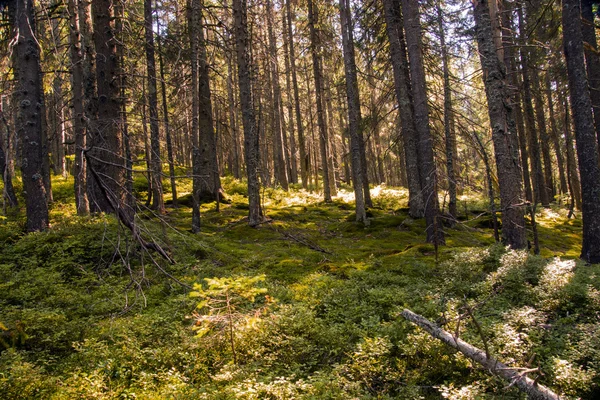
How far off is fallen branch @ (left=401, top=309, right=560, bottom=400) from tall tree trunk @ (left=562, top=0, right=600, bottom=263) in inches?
238

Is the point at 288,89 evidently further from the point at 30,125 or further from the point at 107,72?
the point at 30,125

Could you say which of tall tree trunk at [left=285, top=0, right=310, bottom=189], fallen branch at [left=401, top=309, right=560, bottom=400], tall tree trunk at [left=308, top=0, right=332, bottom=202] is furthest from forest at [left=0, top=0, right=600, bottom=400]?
tall tree trunk at [left=285, top=0, right=310, bottom=189]

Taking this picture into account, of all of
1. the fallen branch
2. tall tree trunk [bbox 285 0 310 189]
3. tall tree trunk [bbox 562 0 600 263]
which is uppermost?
tall tree trunk [bbox 285 0 310 189]

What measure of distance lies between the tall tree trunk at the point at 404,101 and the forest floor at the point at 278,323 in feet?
17.4

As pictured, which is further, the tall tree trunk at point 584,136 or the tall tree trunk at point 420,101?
the tall tree trunk at point 420,101

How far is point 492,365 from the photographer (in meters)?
4.06

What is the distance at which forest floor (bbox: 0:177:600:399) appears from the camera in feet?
13.4

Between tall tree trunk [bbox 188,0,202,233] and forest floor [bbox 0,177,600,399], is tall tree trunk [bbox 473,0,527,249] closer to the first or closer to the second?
forest floor [bbox 0,177,600,399]

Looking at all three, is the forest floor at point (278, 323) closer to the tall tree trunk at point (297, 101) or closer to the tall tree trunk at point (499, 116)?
the tall tree trunk at point (499, 116)

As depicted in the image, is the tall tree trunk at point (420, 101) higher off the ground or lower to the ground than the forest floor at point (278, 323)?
higher

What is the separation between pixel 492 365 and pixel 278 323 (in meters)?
2.77

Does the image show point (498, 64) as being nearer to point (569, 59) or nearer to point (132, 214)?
point (569, 59)

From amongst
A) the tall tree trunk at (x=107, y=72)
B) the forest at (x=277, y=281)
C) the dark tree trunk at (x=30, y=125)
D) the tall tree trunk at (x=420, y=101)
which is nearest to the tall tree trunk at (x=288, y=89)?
the forest at (x=277, y=281)

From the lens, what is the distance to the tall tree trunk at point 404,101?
13.3 meters
